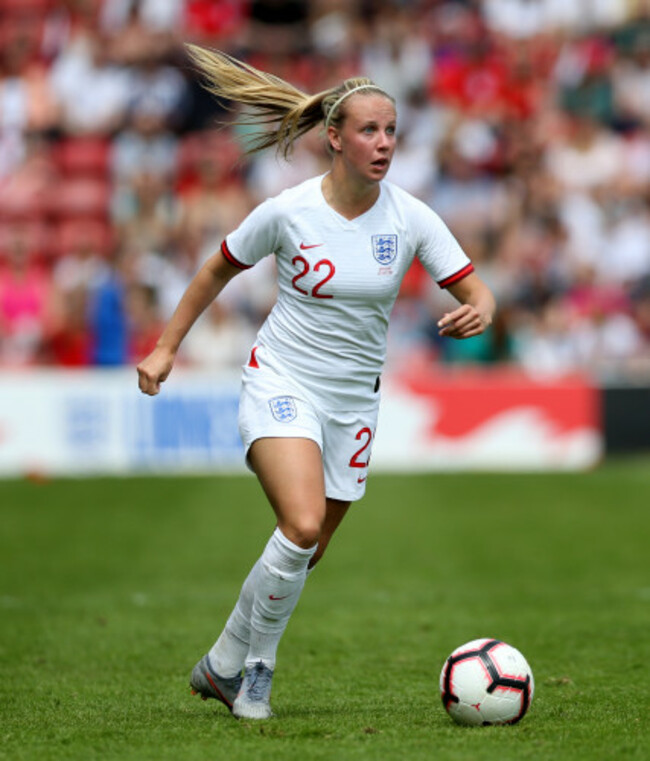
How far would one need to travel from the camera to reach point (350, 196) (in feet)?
19.1

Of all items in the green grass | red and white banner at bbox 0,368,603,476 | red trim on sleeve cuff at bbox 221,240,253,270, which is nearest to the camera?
the green grass

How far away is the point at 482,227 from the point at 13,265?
603 cm

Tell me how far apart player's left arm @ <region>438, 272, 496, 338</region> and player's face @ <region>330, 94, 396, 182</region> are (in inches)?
23.5

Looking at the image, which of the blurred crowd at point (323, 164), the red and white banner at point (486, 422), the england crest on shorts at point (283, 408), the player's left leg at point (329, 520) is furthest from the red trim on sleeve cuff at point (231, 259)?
the blurred crowd at point (323, 164)

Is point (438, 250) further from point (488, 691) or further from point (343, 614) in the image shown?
point (343, 614)

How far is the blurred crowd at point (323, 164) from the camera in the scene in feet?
56.7

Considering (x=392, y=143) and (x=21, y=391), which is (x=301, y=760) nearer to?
(x=392, y=143)

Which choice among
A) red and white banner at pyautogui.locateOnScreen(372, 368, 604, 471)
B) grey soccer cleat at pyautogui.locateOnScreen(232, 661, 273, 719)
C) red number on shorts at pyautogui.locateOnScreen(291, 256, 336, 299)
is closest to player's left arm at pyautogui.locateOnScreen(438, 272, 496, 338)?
red number on shorts at pyautogui.locateOnScreen(291, 256, 336, 299)

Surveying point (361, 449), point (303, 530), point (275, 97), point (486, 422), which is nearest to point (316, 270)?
point (361, 449)

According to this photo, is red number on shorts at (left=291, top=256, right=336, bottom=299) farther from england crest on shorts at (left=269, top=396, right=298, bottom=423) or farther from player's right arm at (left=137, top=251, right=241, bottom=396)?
england crest on shorts at (left=269, top=396, right=298, bottom=423)

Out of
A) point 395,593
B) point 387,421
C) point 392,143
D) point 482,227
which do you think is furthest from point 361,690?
point 482,227

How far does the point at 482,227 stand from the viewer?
1900 cm

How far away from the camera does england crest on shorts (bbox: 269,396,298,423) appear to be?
5.68 m

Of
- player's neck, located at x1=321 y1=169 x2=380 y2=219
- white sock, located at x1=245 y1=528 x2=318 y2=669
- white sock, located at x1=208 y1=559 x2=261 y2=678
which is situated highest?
player's neck, located at x1=321 y1=169 x2=380 y2=219
